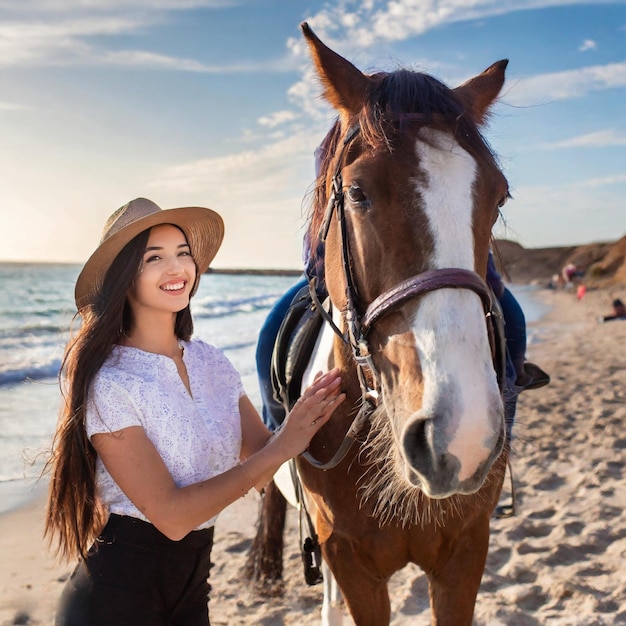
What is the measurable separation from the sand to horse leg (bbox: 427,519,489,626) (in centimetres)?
57

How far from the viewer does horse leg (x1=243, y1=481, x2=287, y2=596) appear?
131 inches

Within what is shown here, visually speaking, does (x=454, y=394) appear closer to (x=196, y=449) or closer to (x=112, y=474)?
(x=196, y=449)

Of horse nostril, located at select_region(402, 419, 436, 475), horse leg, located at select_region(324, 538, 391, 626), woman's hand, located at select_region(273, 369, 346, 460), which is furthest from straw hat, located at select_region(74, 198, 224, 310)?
horse leg, located at select_region(324, 538, 391, 626)

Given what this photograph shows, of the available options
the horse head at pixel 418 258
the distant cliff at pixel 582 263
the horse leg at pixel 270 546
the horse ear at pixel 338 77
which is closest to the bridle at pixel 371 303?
the horse head at pixel 418 258

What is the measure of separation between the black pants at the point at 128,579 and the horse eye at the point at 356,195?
112 centimetres

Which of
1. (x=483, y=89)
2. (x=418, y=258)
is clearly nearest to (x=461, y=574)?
(x=418, y=258)

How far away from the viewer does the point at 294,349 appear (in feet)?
8.00

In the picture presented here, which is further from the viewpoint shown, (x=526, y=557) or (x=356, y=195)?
(x=526, y=557)

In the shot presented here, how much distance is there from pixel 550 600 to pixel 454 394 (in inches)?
96.1

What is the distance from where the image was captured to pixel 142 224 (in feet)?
6.05

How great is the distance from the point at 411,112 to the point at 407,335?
662 mm

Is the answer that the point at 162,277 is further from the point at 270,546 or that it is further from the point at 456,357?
the point at 270,546

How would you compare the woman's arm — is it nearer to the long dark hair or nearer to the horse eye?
the long dark hair

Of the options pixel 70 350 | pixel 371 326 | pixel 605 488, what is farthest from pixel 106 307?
pixel 605 488
